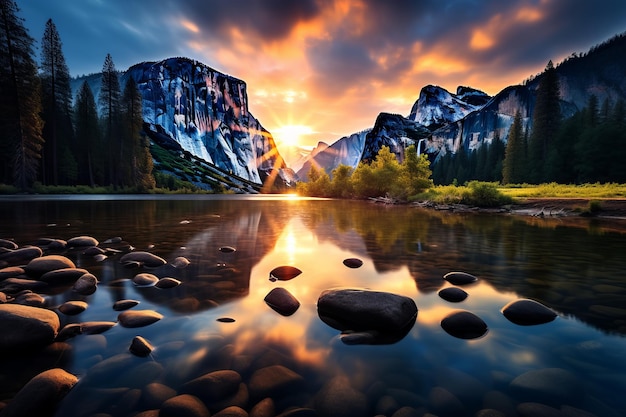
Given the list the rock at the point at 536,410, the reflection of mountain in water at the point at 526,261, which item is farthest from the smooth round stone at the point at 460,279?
the rock at the point at 536,410

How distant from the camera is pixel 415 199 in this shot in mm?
52125

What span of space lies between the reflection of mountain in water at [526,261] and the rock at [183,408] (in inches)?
221

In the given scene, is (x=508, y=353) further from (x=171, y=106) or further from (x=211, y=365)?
(x=171, y=106)

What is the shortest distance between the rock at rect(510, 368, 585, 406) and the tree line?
61.8 meters

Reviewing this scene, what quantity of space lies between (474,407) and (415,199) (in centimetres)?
5204

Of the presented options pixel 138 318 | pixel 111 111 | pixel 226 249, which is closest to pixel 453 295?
pixel 138 318

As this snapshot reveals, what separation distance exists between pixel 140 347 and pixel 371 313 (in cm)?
369

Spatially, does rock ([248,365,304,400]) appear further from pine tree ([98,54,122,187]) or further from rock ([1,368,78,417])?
pine tree ([98,54,122,187])

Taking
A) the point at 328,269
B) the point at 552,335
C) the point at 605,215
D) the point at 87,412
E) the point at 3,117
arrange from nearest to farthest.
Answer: the point at 87,412 → the point at 552,335 → the point at 328,269 → the point at 605,215 → the point at 3,117

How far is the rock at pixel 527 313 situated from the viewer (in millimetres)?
5375

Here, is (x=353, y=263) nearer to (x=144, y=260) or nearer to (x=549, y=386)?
(x=549, y=386)

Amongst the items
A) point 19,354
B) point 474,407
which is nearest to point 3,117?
point 19,354

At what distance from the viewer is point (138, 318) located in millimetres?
5031

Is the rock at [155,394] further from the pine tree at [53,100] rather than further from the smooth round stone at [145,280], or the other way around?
the pine tree at [53,100]
